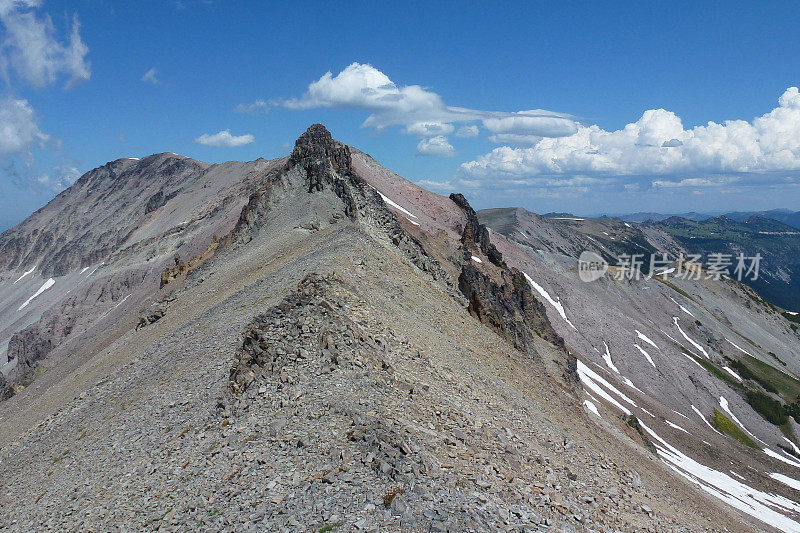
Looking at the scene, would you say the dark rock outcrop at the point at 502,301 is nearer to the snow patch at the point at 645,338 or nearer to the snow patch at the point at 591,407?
the snow patch at the point at 591,407

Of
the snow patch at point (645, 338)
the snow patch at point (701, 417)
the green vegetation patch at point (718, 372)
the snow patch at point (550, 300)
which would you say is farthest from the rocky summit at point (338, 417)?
the green vegetation patch at point (718, 372)

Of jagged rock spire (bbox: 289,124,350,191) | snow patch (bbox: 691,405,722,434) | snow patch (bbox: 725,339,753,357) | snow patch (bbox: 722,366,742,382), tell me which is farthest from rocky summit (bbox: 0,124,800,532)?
snow patch (bbox: 725,339,753,357)

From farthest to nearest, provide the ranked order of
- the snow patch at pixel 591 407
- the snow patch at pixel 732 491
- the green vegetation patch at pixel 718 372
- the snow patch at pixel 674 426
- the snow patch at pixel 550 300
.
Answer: the green vegetation patch at pixel 718 372 < the snow patch at pixel 550 300 < the snow patch at pixel 674 426 < the snow patch at pixel 591 407 < the snow patch at pixel 732 491

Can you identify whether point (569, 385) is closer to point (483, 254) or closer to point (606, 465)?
point (606, 465)

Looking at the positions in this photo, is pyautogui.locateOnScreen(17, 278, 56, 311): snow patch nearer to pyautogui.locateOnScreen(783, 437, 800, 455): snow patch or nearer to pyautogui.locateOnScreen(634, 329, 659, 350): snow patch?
pyautogui.locateOnScreen(634, 329, 659, 350): snow patch

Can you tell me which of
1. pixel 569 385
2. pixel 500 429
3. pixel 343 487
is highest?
pixel 343 487

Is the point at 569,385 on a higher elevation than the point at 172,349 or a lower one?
lower

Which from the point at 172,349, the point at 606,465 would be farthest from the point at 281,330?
the point at 606,465
